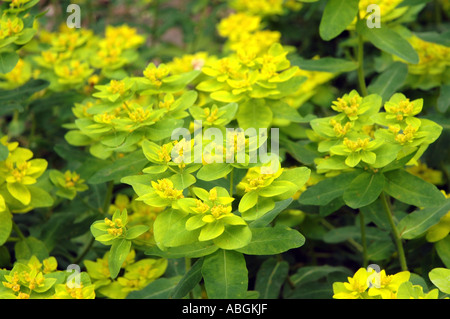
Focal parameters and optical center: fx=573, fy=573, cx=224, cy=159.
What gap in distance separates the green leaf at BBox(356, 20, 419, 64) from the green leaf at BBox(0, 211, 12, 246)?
3.68 ft

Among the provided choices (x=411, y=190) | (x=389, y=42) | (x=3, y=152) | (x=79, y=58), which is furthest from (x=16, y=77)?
(x=411, y=190)

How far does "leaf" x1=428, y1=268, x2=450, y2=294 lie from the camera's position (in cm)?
121

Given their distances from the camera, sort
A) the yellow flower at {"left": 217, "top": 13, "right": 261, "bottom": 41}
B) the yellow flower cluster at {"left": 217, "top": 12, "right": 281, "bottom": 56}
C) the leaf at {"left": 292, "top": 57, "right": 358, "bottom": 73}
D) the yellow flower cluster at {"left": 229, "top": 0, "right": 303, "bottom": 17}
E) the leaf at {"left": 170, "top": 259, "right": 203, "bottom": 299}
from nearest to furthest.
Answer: the leaf at {"left": 170, "top": 259, "right": 203, "bottom": 299}, the leaf at {"left": 292, "top": 57, "right": 358, "bottom": 73}, the yellow flower cluster at {"left": 217, "top": 12, "right": 281, "bottom": 56}, the yellow flower at {"left": 217, "top": 13, "right": 261, "bottom": 41}, the yellow flower cluster at {"left": 229, "top": 0, "right": 303, "bottom": 17}

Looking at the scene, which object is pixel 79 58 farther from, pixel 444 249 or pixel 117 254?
pixel 444 249

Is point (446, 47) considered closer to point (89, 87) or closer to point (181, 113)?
point (181, 113)

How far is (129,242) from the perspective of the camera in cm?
129

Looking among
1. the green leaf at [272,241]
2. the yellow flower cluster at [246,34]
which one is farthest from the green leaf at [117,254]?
the yellow flower cluster at [246,34]

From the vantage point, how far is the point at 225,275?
1207mm

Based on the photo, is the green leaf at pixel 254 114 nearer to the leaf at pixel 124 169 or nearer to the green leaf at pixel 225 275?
the leaf at pixel 124 169

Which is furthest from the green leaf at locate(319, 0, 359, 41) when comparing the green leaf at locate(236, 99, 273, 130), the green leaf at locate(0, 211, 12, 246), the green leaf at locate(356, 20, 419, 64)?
the green leaf at locate(0, 211, 12, 246)

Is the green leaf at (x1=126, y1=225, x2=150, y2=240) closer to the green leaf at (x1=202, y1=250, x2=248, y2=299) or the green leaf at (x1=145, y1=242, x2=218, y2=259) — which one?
the green leaf at (x1=145, y1=242, x2=218, y2=259)

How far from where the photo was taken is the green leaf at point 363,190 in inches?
53.6

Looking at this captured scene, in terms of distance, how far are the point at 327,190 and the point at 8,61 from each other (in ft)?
3.05
